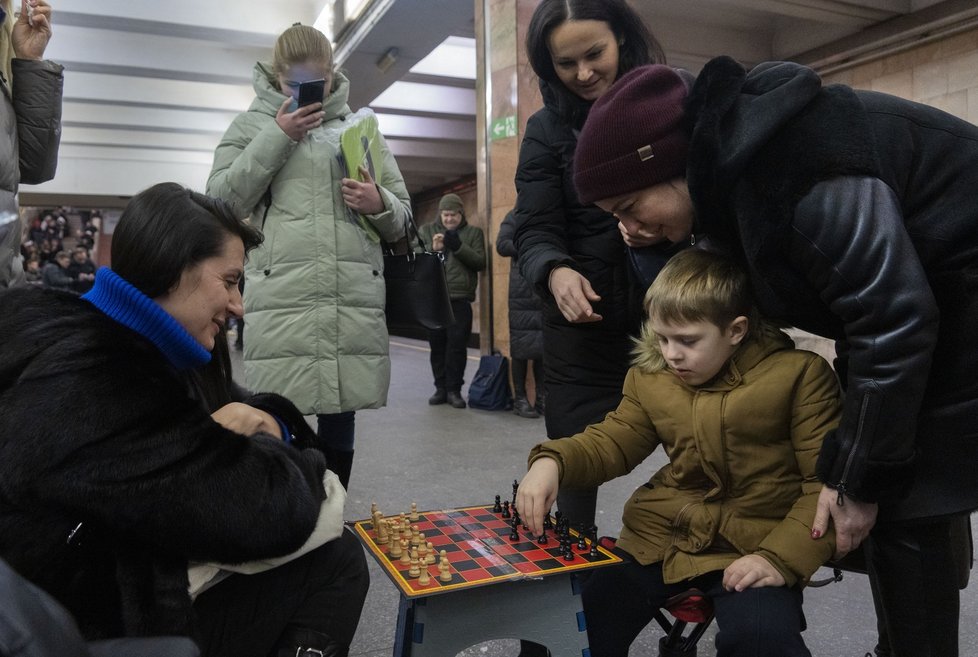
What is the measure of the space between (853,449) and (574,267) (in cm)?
89

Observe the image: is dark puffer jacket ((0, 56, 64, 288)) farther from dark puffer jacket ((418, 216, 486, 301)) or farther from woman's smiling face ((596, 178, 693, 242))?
dark puffer jacket ((418, 216, 486, 301))

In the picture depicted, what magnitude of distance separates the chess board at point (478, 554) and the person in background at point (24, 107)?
1.55 metres

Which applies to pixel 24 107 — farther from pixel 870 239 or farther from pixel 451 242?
pixel 451 242

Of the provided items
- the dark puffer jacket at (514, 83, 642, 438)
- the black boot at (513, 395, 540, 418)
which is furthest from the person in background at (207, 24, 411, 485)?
the black boot at (513, 395, 540, 418)

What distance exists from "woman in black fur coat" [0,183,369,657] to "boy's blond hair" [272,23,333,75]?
1.33 m

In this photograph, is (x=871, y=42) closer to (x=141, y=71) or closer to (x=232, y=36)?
(x=232, y=36)

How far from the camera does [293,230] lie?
279 centimetres

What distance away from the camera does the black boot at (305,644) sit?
5.23ft

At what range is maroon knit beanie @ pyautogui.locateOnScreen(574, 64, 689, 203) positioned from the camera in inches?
57.6

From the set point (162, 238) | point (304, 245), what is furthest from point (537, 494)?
point (304, 245)

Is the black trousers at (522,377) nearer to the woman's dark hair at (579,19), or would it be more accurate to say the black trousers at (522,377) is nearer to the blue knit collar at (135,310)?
the woman's dark hair at (579,19)

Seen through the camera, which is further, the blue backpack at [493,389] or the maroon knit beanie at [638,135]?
the blue backpack at [493,389]

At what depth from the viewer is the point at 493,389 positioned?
6.04m

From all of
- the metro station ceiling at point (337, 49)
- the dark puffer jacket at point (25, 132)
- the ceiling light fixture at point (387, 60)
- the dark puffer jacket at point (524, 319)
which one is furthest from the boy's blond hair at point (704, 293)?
the ceiling light fixture at point (387, 60)
